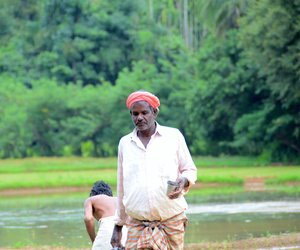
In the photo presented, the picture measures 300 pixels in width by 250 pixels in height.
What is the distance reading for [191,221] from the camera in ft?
71.5

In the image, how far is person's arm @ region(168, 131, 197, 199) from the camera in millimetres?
6834

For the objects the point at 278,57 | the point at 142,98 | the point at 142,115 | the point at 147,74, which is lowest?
the point at 147,74

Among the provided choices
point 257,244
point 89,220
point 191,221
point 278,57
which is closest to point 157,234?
point 89,220

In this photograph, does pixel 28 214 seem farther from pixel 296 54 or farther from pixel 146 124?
pixel 146 124

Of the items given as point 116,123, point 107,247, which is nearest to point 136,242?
point 107,247

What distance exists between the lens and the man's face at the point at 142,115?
280 inches

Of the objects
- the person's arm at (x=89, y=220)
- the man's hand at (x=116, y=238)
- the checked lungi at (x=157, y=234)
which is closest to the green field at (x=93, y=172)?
the person's arm at (x=89, y=220)

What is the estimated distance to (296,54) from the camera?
37.1 m

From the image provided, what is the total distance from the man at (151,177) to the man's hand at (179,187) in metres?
0.01

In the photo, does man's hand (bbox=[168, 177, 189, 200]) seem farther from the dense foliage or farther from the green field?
the dense foliage

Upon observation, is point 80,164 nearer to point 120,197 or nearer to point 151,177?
point 120,197

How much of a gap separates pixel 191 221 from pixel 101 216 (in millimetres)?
11706

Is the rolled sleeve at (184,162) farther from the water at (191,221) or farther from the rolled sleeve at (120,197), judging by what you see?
the water at (191,221)

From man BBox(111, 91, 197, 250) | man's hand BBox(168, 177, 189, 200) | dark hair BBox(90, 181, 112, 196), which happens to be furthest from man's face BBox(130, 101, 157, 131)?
dark hair BBox(90, 181, 112, 196)
